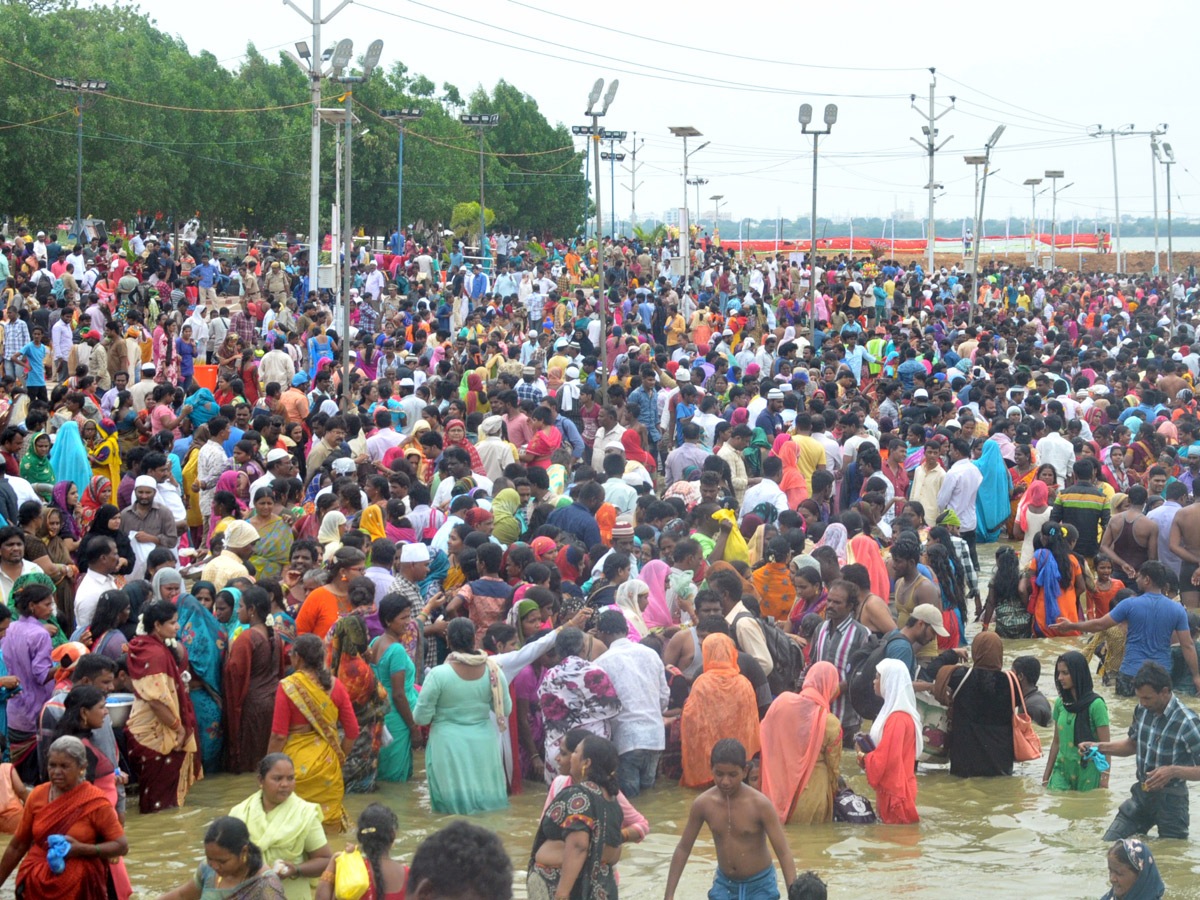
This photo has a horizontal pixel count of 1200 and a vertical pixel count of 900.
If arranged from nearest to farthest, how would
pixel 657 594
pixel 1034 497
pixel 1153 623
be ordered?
1. pixel 657 594
2. pixel 1153 623
3. pixel 1034 497

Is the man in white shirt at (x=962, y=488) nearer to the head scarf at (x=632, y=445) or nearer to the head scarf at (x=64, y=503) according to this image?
the head scarf at (x=632, y=445)

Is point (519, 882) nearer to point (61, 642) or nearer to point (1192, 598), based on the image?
point (61, 642)

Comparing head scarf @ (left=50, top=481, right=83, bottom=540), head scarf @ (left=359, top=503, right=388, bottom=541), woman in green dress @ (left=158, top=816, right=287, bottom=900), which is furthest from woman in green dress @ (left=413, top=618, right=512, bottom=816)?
head scarf @ (left=50, top=481, right=83, bottom=540)

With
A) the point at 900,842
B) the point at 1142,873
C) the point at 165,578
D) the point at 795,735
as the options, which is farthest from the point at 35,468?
the point at 1142,873

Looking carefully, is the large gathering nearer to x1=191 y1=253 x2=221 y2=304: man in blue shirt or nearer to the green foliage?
x1=191 y1=253 x2=221 y2=304: man in blue shirt

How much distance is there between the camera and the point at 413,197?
199 ft

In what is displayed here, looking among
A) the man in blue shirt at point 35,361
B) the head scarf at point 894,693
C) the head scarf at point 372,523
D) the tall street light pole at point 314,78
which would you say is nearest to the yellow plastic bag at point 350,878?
the head scarf at point 894,693

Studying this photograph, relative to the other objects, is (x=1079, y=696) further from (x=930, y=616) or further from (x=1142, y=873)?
(x=1142, y=873)

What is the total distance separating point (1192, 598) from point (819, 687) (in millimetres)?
5316

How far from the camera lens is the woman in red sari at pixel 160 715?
25.0ft

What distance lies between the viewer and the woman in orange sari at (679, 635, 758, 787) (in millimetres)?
8031

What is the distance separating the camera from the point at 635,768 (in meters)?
8.03

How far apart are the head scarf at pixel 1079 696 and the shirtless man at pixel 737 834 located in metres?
2.81

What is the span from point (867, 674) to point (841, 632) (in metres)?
Result: 0.35
